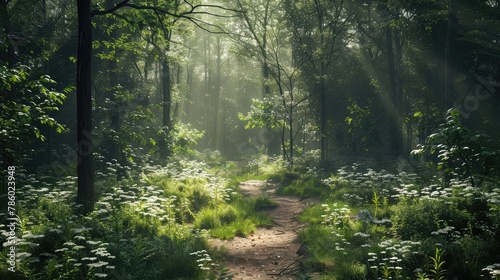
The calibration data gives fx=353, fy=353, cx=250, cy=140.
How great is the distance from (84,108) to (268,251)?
16.7 feet

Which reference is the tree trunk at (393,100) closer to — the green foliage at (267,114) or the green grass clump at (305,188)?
the green foliage at (267,114)

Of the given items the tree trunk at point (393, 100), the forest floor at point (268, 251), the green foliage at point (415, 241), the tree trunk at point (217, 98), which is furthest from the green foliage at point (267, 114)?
the tree trunk at point (217, 98)

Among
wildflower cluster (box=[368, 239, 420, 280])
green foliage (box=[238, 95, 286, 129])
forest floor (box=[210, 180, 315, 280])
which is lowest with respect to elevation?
forest floor (box=[210, 180, 315, 280])

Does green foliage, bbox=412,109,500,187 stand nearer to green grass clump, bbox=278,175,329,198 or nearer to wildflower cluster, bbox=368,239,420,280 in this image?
wildflower cluster, bbox=368,239,420,280

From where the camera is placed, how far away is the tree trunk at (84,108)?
24.8 feet

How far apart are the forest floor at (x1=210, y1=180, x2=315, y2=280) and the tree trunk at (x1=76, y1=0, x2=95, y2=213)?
3.03 metres

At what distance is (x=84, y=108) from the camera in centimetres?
774

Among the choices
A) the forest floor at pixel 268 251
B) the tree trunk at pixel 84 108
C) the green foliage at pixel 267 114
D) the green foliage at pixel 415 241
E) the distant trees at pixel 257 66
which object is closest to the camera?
the green foliage at pixel 415 241

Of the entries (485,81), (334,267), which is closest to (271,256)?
(334,267)

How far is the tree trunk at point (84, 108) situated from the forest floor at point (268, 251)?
303 cm

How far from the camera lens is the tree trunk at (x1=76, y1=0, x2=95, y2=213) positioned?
7.56 m

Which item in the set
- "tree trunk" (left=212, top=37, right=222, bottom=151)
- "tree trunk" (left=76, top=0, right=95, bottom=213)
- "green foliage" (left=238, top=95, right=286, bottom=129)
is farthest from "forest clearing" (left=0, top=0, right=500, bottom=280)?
"tree trunk" (left=212, top=37, right=222, bottom=151)

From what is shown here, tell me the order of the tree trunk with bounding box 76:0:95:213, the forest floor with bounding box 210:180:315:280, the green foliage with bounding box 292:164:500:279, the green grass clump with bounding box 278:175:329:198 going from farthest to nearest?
the green grass clump with bounding box 278:175:329:198, the tree trunk with bounding box 76:0:95:213, the forest floor with bounding box 210:180:315:280, the green foliage with bounding box 292:164:500:279

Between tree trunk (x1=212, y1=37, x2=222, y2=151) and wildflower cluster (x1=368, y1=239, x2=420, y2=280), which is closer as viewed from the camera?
wildflower cluster (x1=368, y1=239, x2=420, y2=280)
